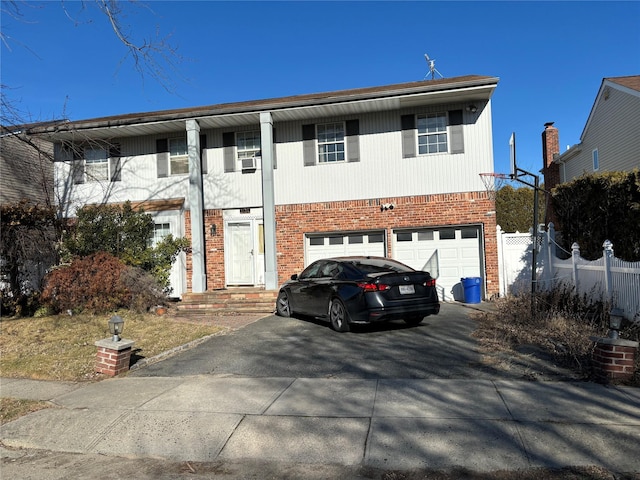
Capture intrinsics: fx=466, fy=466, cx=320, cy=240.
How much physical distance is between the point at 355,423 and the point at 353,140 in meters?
11.1

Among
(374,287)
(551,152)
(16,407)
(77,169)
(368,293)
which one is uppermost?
(551,152)

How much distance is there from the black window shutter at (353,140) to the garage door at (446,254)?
9.25 feet

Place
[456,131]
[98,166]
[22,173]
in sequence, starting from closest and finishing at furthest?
1. [456,131]
2. [98,166]
3. [22,173]

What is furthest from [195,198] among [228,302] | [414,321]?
[414,321]

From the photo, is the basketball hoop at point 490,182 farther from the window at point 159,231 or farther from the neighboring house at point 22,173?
the neighboring house at point 22,173

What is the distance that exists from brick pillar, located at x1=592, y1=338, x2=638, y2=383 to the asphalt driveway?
1358 millimetres

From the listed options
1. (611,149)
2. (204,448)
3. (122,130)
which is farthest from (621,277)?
(122,130)

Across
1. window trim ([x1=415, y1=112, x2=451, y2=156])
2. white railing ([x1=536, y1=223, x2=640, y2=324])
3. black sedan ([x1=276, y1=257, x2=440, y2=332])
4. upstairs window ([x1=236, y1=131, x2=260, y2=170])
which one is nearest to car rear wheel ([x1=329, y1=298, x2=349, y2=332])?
black sedan ([x1=276, y1=257, x2=440, y2=332])

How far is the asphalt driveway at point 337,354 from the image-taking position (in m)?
6.30

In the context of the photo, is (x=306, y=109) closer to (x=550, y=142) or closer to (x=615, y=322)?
(x=615, y=322)

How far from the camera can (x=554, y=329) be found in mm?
7672

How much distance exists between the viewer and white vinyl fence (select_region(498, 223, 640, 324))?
7758mm

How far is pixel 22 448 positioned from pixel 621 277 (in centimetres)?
891

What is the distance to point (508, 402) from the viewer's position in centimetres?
482
